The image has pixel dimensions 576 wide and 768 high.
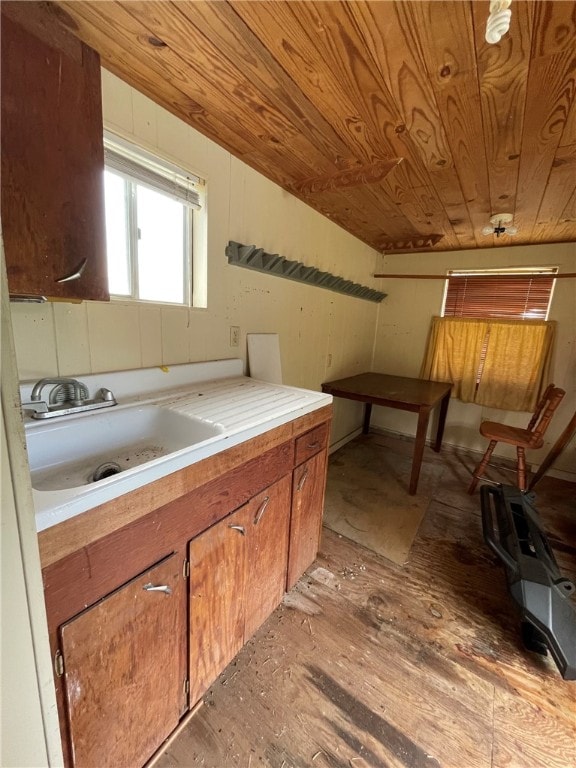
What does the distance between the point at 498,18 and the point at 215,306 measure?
1.23m

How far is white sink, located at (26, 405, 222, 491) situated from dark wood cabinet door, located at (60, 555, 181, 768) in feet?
1.08

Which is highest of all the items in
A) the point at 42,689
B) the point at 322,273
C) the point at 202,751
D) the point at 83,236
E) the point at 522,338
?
the point at 322,273

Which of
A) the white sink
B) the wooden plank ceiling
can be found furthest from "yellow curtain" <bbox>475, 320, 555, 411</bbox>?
the white sink

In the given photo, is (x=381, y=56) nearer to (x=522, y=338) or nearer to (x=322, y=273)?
(x=322, y=273)

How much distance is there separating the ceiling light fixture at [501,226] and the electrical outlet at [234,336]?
6.42 ft

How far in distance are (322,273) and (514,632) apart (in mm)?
2249

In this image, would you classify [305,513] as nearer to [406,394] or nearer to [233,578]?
[233,578]

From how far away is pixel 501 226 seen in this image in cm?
224

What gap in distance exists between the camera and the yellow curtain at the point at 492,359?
2795 millimetres

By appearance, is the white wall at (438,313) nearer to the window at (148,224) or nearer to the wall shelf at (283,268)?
the wall shelf at (283,268)

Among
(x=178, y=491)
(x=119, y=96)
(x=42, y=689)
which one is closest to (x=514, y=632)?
(x=178, y=491)

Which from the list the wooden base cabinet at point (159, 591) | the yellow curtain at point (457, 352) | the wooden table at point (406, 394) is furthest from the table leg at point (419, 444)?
the wooden base cabinet at point (159, 591)

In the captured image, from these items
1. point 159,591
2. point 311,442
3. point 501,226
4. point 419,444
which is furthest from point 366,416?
point 159,591

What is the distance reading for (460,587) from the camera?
1.56 m
